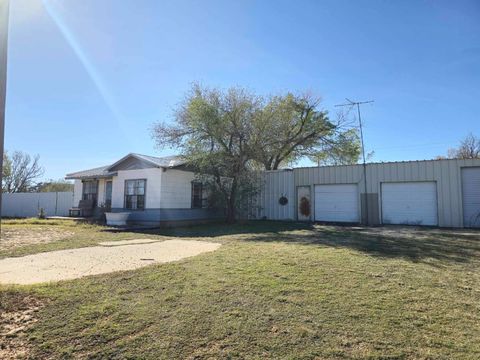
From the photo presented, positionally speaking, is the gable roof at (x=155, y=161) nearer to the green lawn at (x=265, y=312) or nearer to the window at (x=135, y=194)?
the window at (x=135, y=194)

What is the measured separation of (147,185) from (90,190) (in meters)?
5.59

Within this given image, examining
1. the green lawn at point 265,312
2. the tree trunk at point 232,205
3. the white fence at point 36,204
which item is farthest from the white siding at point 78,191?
the green lawn at point 265,312

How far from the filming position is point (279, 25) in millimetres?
9773

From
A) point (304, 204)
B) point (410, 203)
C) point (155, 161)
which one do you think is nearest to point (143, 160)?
point (155, 161)

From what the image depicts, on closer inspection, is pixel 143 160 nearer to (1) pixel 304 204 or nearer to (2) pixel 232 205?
(2) pixel 232 205

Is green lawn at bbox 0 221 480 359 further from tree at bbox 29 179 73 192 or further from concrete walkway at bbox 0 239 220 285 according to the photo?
tree at bbox 29 179 73 192

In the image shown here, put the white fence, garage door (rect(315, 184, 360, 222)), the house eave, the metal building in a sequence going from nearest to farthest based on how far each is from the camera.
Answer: the metal building < garage door (rect(315, 184, 360, 222)) < the house eave < the white fence

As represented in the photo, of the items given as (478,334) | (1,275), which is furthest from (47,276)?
(478,334)

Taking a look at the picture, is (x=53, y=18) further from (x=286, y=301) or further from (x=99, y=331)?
(x=286, y=301)

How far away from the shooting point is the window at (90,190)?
62.2 ft

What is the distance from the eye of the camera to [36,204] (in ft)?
77.4

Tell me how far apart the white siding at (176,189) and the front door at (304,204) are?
5.98 meters

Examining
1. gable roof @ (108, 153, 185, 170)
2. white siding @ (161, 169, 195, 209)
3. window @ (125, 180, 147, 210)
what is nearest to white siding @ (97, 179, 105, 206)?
gable roof @ (108, 153, 185, 170)

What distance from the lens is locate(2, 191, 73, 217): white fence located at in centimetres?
2219
